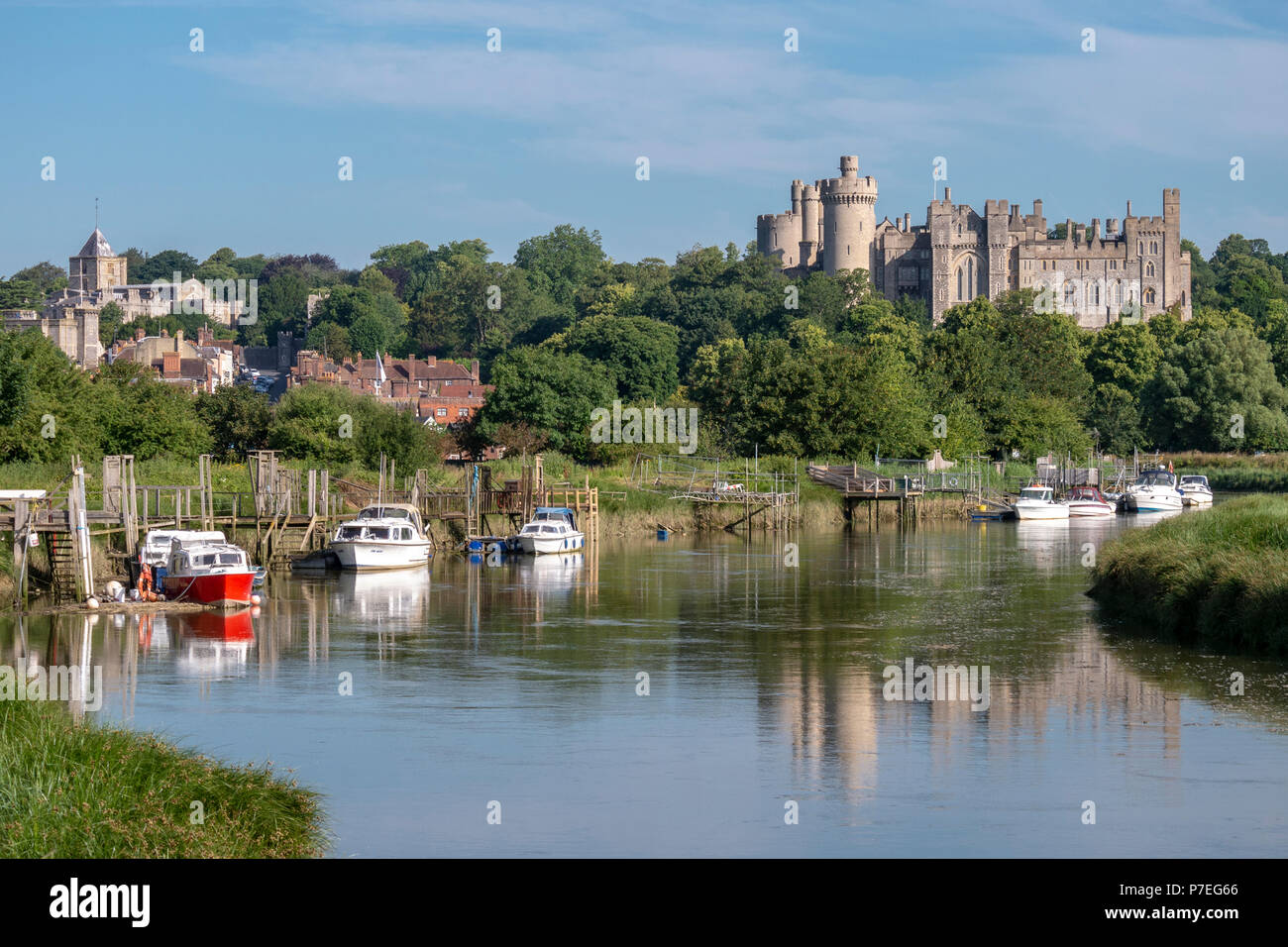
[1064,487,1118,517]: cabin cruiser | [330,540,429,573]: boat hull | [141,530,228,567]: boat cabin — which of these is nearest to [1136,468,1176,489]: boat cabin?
[1064,487,1118,517]: cabin cruiser

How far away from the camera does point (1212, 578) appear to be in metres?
32.2

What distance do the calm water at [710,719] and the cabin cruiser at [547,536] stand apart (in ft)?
36.7

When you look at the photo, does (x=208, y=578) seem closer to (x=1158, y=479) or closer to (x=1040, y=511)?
(x=1040, y=511)

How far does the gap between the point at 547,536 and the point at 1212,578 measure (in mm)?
28361

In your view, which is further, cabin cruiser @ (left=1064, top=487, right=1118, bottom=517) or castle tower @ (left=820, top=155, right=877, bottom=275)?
castle tower @ (left=820, top=155, right=877, bottom=275)

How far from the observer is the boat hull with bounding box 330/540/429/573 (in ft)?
164

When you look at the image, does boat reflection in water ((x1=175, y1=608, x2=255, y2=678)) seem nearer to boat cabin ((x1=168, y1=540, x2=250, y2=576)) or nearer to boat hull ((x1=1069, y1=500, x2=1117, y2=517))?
boat cabin ((x1=168, y1=540, x2=250, y2=576))

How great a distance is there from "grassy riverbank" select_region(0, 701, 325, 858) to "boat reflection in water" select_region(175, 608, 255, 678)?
468 inches

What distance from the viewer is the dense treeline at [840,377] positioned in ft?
279
